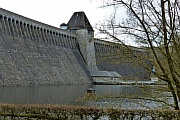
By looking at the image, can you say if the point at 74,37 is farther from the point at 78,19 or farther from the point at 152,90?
the point at 152,90

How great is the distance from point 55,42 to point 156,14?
4664 cm

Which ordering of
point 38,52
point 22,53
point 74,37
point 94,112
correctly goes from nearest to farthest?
point 94,112
point 22,53
point 38,52
point 74,37

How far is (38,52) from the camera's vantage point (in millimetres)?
42062

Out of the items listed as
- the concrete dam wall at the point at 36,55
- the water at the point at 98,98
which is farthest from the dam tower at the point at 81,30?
the water at the point at 98,98

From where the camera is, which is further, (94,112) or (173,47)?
(94,112)

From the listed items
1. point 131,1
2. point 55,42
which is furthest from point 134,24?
point 55,42

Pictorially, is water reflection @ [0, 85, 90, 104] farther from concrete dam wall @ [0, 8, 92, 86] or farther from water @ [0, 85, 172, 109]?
concrete dam wall @ [0, 8, 92, 86]

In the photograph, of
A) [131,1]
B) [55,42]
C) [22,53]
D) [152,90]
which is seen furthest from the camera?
[55,42]

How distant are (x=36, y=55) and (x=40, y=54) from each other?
4.50ft

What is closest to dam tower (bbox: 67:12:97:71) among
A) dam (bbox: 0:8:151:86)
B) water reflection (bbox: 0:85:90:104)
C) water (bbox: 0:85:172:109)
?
dam (bbox: 0:8:151:86)

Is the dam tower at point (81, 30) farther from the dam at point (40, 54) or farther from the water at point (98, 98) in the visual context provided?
the water at point (98, 98)

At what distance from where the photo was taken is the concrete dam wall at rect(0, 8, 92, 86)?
34.3 meters

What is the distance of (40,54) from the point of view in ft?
138

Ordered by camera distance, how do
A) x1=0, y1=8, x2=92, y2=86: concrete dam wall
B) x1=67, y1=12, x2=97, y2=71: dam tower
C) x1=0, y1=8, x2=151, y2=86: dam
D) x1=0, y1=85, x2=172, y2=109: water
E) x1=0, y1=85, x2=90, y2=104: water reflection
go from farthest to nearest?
x1=67, y1=12, x2=97, y2=71: dam tower, x1=0, y1=8, x2=151, y2=86: dam, x1=0, y1=8, x2=92, y2=86: concrete dam wall, x1=0, y1=85, x2=90, y2=104: water reflection, x1=0, y1=85, x2=172, y2=109: water
